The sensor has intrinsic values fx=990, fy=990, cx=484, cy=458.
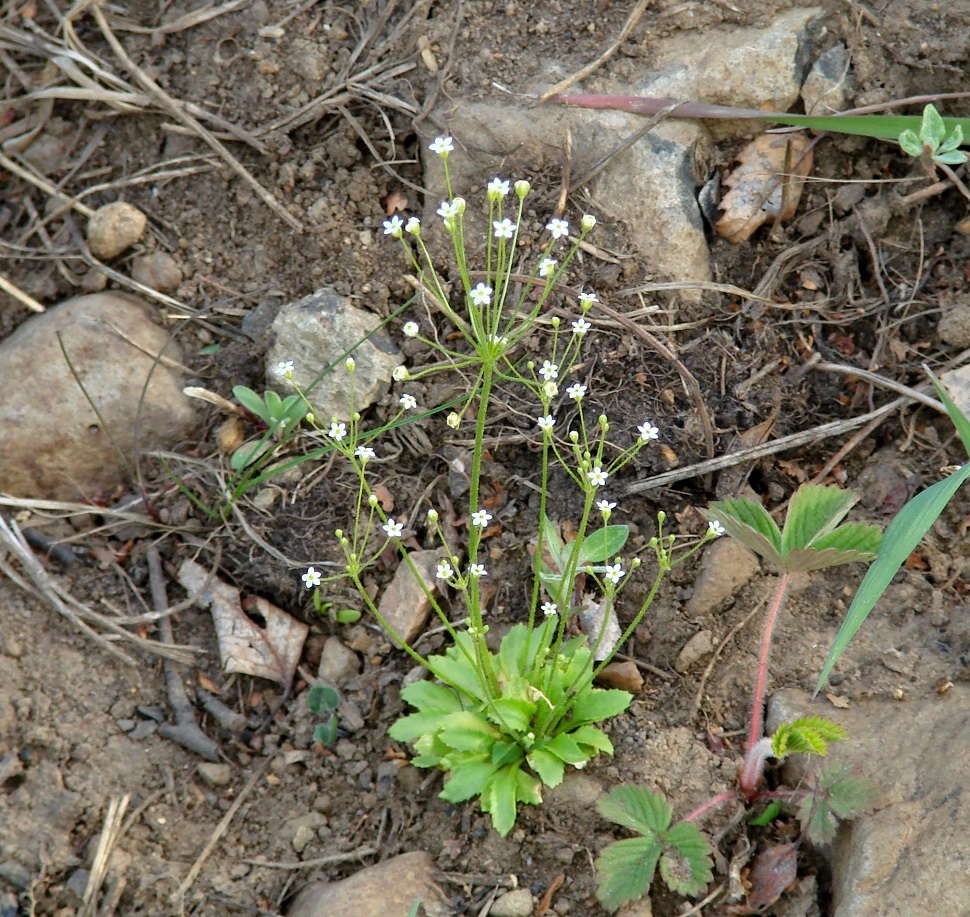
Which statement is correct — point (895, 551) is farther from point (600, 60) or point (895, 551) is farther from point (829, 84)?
point (600, 60)

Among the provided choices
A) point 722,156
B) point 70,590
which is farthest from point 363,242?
point 70,590

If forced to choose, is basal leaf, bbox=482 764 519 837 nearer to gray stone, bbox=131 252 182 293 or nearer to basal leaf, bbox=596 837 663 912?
basal leaf, bbox=596 837 663 912

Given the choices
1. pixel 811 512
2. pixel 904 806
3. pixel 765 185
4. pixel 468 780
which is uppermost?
pixel 765 185

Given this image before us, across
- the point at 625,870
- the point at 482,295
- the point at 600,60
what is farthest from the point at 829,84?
the point at 625,870

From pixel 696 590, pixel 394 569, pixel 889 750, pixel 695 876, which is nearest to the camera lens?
pixel 695 876

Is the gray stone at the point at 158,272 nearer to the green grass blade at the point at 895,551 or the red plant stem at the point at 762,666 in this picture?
the red plant stem at the point at 762,666

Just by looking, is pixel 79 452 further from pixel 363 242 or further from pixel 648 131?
pixel 648 131
